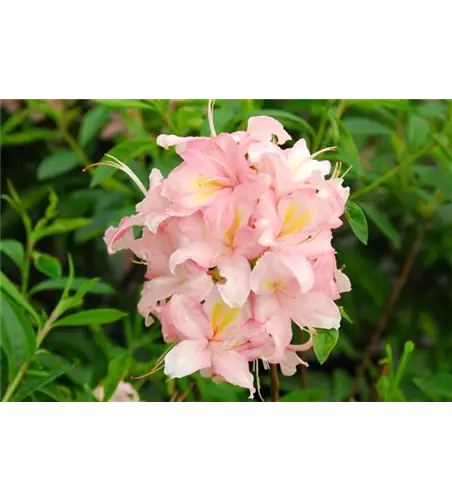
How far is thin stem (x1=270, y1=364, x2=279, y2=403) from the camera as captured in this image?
0.59 m

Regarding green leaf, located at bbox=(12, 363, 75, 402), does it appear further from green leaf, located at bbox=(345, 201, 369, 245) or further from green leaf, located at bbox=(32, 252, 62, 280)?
green leaf, located at bbox=(345, 201, 369, 245)

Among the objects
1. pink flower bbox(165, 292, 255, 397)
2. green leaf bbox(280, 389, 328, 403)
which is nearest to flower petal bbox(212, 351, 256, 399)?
pink flower bbox(165, 292, 255, 397)

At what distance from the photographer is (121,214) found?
785 mm

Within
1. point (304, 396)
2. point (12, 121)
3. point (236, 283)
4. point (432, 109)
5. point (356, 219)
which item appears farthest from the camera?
point (12, 121)

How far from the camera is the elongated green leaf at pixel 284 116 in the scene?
682mm

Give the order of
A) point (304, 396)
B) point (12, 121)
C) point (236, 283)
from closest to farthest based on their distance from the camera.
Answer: point (236, 283), point (304, 396), point (12, 121)

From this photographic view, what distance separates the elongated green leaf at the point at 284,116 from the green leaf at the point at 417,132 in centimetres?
20

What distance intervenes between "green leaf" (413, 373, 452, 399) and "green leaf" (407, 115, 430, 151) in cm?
27

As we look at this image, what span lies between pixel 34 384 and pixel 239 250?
256 mm

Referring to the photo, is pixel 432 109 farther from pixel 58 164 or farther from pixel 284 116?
pixel 58 164

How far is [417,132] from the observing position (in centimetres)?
88

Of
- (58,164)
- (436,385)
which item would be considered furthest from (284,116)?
(58,164)
